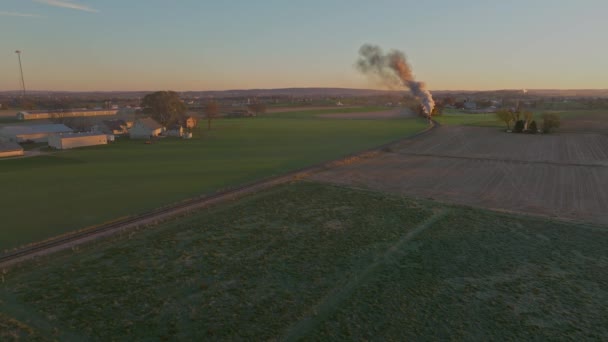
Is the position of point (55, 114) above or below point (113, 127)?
above

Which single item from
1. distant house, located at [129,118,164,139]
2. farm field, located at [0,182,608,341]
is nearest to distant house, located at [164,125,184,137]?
distant house, located at [129,118,164,139]

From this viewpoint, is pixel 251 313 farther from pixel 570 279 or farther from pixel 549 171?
pixel 549 171

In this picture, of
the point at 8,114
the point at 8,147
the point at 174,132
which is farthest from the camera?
the point at 8,114

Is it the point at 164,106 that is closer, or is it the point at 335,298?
the point at 335,298

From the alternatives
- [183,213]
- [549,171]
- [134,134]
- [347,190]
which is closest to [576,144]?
[549,171]

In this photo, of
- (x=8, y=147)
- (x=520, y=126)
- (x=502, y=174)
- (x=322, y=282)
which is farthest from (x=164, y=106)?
(x=520, y=126)

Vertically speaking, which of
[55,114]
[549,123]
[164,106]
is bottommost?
[549,123]

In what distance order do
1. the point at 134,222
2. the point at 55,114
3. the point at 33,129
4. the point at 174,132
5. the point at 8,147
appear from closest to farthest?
the point at 134,222, the point at 8,147, the point at 33,129, the point at 174,132, the point at 55,114

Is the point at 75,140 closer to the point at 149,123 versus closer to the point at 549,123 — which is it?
the point at 149,123
